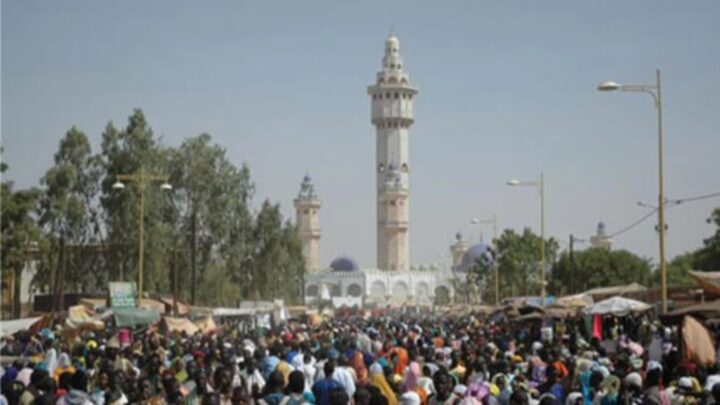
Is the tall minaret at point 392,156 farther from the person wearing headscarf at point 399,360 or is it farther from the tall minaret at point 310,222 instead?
the person wearing headscarf at point 399,360

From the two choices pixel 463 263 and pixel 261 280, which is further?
pixel 463 263

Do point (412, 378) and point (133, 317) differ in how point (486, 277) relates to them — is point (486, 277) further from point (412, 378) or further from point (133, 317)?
point (412, 378)

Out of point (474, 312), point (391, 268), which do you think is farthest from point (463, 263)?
point (474, 312)

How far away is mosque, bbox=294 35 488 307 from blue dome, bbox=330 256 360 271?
6.46 meters

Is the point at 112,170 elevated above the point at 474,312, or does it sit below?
above

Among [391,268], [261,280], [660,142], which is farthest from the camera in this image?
[391,268]

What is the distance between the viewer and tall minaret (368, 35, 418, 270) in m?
154

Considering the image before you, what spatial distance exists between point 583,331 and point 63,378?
2193 cm

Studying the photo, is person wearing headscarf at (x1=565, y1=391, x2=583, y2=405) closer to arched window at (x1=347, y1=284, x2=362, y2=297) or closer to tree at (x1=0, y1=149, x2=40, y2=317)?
tree at (x1=0, y1=149, x2=40, y2=317)

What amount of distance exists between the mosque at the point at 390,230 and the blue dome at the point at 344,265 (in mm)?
6462

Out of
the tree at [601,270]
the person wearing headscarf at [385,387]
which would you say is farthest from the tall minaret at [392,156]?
the person wearing headscarf at [385,387]

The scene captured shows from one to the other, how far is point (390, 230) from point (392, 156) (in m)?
10.4

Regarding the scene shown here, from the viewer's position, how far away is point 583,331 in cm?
3241

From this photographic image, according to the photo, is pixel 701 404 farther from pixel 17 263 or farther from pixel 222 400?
pixel 17 263
